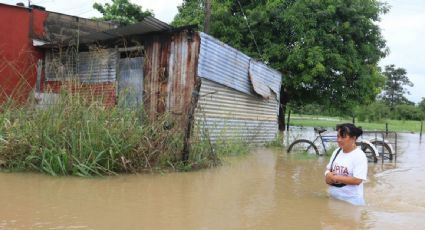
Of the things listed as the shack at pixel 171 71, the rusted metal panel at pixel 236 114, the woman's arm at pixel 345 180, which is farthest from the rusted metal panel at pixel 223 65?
the woman's arm at pixel 345 180

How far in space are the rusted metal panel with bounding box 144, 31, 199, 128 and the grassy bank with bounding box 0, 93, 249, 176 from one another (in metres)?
3.32

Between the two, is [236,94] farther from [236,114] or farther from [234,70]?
[234,70]

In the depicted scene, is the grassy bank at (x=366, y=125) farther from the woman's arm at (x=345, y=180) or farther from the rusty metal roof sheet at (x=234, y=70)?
the woman's arm at (x=345, y=180)

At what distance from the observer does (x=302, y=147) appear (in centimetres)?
1337

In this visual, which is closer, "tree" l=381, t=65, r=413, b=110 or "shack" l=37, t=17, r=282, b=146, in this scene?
"shack" l=37, t=17, r=282, b=146

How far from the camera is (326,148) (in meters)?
13.1

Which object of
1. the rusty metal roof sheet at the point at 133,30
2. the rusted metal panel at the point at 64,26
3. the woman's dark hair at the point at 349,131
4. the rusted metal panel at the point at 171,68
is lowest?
the woman's dark hair at the point at 349,131

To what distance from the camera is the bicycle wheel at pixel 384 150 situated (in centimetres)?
1238

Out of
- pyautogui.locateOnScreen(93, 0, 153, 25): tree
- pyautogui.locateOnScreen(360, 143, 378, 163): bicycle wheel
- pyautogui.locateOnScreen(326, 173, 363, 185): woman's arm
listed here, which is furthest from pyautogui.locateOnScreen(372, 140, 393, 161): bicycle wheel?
pyautogui.locateOnScreen(93, 0, 153, 25): tree

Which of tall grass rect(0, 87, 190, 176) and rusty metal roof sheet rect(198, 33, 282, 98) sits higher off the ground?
rusty metal roof sheet rect(198, 33, 282, 98)

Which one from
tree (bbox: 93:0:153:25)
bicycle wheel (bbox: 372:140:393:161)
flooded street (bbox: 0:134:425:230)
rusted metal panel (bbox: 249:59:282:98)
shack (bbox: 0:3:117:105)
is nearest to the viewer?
flooded street (bbox: 0:134:425:230)

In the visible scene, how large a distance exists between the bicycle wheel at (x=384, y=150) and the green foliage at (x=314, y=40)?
16.7 ft

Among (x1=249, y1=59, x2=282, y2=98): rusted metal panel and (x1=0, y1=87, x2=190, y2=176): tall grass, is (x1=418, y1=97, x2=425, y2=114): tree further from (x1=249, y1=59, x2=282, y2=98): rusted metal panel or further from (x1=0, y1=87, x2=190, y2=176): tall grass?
(x1=0, y1=87, x2=190, y2=176): tall grass

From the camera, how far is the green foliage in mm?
18094
